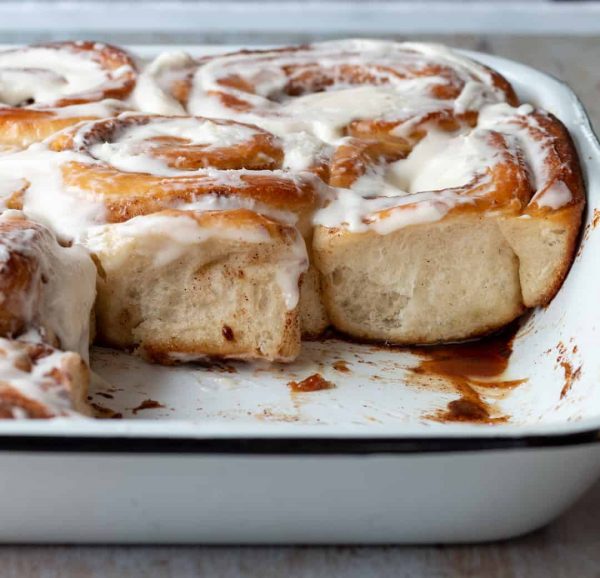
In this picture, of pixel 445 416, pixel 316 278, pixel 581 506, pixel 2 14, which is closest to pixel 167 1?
pixel 2 14

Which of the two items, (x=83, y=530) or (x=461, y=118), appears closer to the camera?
(x=83, y=530)

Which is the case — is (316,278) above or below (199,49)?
below

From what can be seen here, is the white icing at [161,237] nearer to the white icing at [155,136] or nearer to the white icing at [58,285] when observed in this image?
the white icing at [58,285]

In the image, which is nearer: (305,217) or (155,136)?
(305,217)

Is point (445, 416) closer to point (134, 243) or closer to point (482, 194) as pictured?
point (482, 194)

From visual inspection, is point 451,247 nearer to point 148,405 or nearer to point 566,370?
point 566,370

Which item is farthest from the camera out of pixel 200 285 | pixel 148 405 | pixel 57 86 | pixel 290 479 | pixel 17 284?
pixel 57 86

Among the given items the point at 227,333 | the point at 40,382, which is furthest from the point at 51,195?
the point at 40,382

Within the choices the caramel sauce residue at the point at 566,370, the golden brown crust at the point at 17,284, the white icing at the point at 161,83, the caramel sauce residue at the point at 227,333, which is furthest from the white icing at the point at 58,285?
the caramel sauce residue at the point at 566,370
